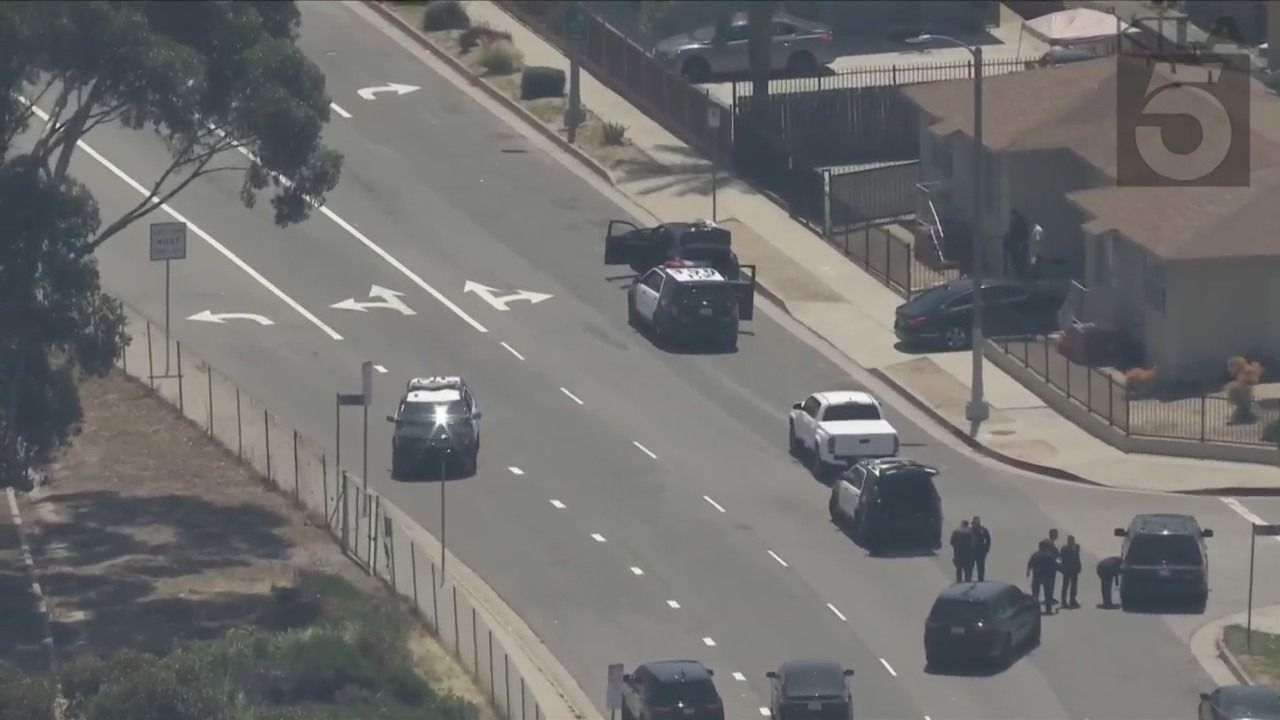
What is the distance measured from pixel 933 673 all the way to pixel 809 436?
10.7 metres

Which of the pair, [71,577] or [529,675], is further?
[71,577]

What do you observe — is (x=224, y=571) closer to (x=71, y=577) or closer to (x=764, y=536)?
(x=71, y=577)

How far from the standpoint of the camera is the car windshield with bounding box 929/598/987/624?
43.0 metres

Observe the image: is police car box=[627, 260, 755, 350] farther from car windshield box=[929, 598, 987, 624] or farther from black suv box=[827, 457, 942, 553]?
car windshield box=[929, 598, 987, 624]

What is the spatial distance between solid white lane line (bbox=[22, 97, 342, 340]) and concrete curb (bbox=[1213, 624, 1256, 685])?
885 inches

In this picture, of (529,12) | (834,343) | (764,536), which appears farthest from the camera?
(529,12)

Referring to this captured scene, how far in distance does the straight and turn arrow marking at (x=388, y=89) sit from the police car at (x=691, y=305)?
63.6 feet

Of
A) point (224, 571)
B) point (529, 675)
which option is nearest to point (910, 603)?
point (529, 675)

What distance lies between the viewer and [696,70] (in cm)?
8162

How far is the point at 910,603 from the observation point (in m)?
46.3

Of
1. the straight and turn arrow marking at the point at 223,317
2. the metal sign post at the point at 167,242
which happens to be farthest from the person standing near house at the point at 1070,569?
the straight and turn arrow marking at the point at 223,317

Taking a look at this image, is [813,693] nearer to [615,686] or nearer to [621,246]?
[615,686]

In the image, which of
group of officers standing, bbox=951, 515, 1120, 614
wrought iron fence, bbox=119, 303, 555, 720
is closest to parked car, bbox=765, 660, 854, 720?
wrought iron fence, bbox=119, 303, 555, 720

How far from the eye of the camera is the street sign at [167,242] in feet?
183
